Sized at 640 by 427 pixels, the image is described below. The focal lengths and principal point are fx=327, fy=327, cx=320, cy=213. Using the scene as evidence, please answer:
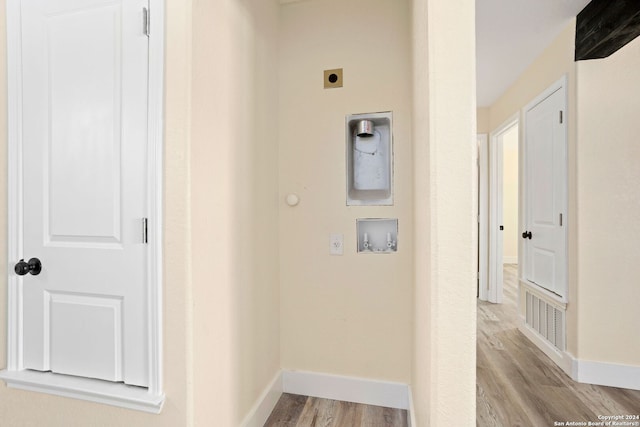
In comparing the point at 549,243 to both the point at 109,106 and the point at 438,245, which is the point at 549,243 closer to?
the point at 438,245

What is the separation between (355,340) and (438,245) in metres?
1.26

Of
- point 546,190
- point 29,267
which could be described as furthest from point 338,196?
point 546,190

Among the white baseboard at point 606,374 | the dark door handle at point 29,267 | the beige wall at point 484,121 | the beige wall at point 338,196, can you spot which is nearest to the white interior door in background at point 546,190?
the white baseboard at point 606,374

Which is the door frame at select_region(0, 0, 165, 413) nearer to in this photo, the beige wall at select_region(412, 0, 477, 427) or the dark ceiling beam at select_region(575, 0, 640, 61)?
the beige wall at select_region(412, 0, 477, 427)

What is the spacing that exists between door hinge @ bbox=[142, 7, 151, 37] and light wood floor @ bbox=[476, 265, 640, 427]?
8.56 ft


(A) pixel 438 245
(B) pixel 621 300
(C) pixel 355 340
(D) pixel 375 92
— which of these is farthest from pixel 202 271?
(B) pixel 621 300

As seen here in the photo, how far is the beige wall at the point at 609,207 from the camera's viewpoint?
227 centimetres

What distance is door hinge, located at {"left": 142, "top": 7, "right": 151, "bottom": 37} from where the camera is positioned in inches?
50.6

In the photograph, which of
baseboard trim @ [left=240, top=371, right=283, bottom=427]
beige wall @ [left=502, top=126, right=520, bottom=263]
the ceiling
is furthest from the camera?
beige wall @ [left=502, top=126, right=520, bottom=263]

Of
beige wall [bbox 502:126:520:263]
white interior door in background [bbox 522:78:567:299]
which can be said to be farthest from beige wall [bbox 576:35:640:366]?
beige wall [bbox 502:126:520:263]

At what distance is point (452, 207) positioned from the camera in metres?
1.03

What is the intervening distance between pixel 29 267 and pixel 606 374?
353 cm

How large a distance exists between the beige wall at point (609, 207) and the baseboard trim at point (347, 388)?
1487 mm

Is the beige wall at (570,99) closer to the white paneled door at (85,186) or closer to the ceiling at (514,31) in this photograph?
the ceiling at (514,31)
